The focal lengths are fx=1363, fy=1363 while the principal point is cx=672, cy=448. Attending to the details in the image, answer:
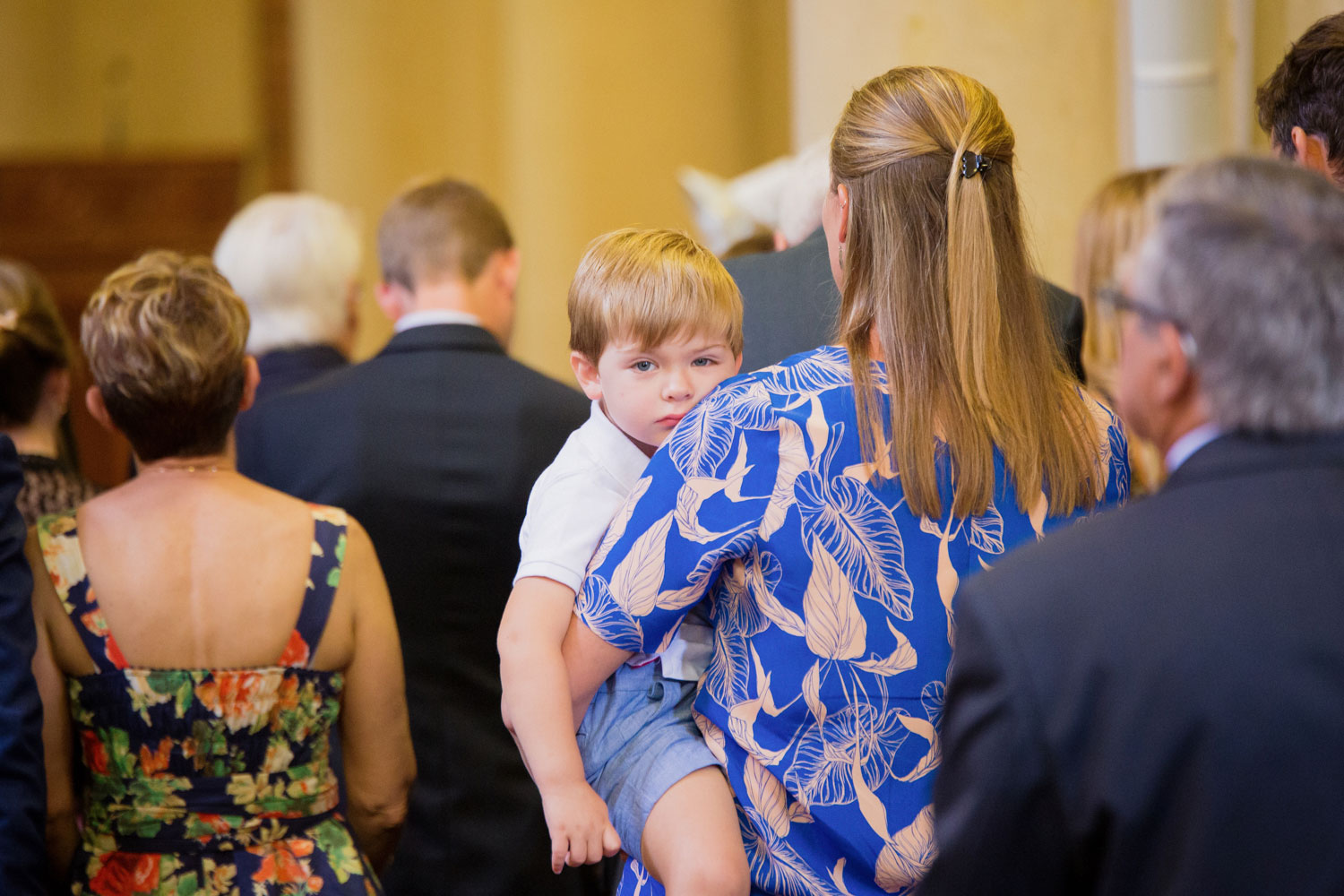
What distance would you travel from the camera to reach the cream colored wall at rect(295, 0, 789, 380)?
7188 mm

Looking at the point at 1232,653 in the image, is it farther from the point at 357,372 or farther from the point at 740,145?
the point at 740,145

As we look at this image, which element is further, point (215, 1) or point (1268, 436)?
point (215, 1)

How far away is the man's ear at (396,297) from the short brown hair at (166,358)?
35.5 inches

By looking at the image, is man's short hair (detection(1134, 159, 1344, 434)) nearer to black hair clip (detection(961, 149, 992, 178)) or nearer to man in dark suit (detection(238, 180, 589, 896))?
black hair clip (detection(961, 149, 992, 178))

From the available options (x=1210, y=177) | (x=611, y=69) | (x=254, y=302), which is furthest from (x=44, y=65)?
(x=1210, y=177)

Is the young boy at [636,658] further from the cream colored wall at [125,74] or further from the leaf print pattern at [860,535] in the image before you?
the cream colored wall at [125,74]

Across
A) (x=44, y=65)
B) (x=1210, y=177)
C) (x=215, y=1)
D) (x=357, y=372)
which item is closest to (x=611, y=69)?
(x=215, y=1)

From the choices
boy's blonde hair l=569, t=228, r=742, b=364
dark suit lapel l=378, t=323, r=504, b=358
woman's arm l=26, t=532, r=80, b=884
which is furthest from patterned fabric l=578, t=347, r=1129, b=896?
dark suit lapel l=378, t=323, r=504, b=358

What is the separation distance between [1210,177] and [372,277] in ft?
24.3

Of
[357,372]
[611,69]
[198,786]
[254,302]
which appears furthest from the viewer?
[611,69]

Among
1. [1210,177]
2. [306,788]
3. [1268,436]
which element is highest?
[1210,177]

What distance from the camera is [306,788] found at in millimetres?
2191

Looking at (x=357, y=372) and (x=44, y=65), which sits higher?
(x=44, y=65)

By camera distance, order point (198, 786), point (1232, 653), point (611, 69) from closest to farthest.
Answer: point (1232, 653), point (198, 786), point (611, 69)
